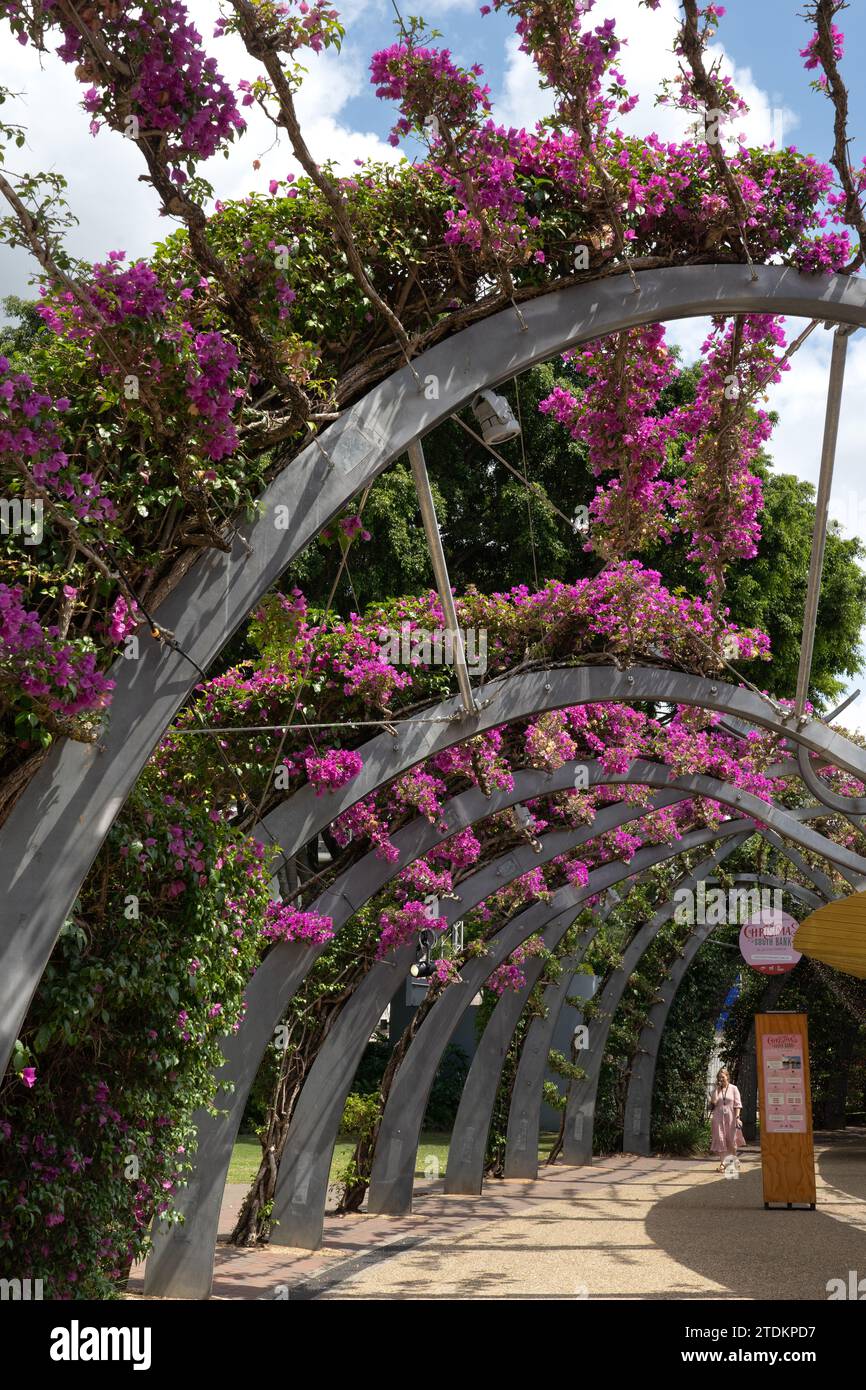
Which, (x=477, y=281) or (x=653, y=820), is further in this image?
(x=653, y=820)

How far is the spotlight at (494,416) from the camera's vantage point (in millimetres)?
4844

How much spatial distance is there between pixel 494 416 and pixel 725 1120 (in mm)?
16126

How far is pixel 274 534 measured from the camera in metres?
4.20

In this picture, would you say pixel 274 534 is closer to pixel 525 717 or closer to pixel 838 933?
pixel 525 717

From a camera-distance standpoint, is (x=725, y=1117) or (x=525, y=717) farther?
(x=725, y=1117)

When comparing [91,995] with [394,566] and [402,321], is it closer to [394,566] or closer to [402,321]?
[402,321]

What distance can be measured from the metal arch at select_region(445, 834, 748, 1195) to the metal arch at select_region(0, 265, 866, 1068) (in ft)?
38.1

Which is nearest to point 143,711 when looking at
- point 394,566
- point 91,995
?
point 91,995

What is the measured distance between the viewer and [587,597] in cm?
934

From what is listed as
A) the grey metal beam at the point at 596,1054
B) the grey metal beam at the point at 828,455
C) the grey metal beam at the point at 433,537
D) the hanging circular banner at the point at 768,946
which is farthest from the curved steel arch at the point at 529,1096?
the grey metal beam at the point at 433,537

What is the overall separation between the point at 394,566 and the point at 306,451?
1079 centimetres

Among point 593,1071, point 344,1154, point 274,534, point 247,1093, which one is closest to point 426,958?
point 593,1071

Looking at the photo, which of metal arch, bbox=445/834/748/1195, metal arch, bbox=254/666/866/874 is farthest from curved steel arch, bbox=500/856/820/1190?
metal arch, bbox=254/666/866/874

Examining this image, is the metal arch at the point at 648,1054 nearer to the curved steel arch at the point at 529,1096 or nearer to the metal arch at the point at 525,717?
the curved steel arch at the point at 529,1096
